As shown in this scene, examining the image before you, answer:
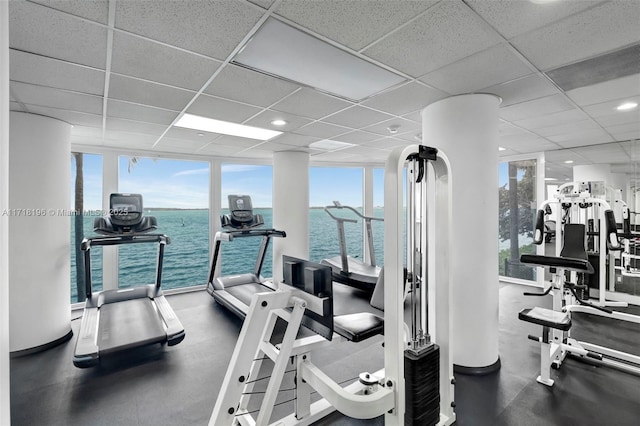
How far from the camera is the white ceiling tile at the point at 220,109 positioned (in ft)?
9.25

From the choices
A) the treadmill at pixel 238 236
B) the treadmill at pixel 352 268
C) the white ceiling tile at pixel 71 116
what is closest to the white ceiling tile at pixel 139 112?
the white ceiling tile at pixel 71 116

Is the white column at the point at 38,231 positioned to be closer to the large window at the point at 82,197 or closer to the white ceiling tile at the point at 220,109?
the large window at the point at 82,197

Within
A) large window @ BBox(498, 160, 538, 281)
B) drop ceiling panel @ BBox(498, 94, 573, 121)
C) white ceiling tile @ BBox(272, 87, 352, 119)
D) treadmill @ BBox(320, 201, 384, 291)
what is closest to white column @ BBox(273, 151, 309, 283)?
treadmill @ BBox(320, 201, 384, 291)

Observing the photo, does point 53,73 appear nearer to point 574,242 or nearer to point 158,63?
point 158,63

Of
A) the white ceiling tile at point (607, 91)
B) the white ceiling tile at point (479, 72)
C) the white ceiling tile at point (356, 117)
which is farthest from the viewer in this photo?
the white ceiling tile at point (356, 117)

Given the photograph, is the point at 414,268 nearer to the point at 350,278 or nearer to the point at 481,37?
the point at 481,37

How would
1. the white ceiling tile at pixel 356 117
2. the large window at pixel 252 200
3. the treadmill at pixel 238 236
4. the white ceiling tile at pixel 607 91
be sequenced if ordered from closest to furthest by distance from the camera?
the white ceiling tile at pixel 607 91 → the white ceiling tile at pixel 356 117 → the treadmill at pixel 238 236 → the large window at pixel 252 200

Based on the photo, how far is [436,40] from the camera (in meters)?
1.80

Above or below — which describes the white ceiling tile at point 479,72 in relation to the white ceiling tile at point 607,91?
below

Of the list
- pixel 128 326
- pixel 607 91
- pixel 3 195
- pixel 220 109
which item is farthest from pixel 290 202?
pixel 3 195

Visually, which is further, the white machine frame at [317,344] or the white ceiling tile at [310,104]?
the white ceiling tile at [310,104]

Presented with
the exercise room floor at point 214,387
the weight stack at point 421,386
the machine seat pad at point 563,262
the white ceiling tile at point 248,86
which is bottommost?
the exercise room floor at point 214,387

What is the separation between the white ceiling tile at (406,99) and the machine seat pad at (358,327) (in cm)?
186

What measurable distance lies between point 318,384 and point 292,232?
3.79 meters
